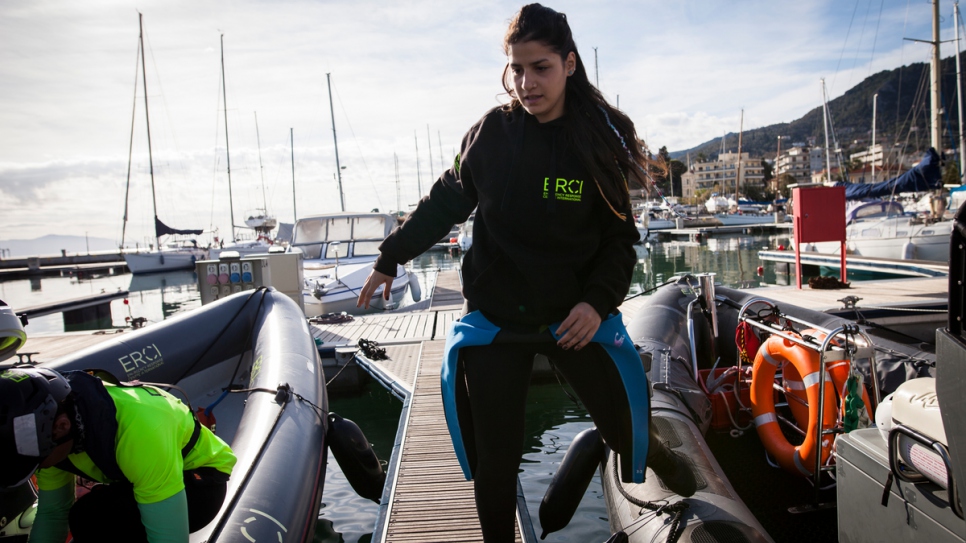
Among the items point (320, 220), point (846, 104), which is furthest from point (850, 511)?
point (846, 104)

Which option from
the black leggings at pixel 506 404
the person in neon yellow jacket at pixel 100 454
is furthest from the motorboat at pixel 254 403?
the black leggings at pixel 506 404

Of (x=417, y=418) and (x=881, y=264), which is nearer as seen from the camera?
(x=417, y=418)

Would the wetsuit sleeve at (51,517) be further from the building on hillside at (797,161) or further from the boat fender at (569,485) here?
the building on hillside at (797,161)

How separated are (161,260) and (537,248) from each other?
116 feet

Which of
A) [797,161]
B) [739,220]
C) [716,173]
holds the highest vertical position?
[797,161]

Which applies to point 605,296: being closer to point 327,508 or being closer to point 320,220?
point 327,508

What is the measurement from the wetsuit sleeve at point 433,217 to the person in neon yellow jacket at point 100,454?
912mm

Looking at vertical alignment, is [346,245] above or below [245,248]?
above

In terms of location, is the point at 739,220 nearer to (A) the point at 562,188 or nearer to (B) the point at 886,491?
(B) the point at 886,491

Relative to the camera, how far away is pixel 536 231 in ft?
5.68

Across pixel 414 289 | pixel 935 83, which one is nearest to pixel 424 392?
pixel 414 289

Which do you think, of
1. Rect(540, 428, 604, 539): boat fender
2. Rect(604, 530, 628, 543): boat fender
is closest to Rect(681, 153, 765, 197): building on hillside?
Rect(604, 530, 628, 543): boat fender

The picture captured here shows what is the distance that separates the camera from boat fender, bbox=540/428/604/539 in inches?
89.9

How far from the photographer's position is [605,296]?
1.73 m
